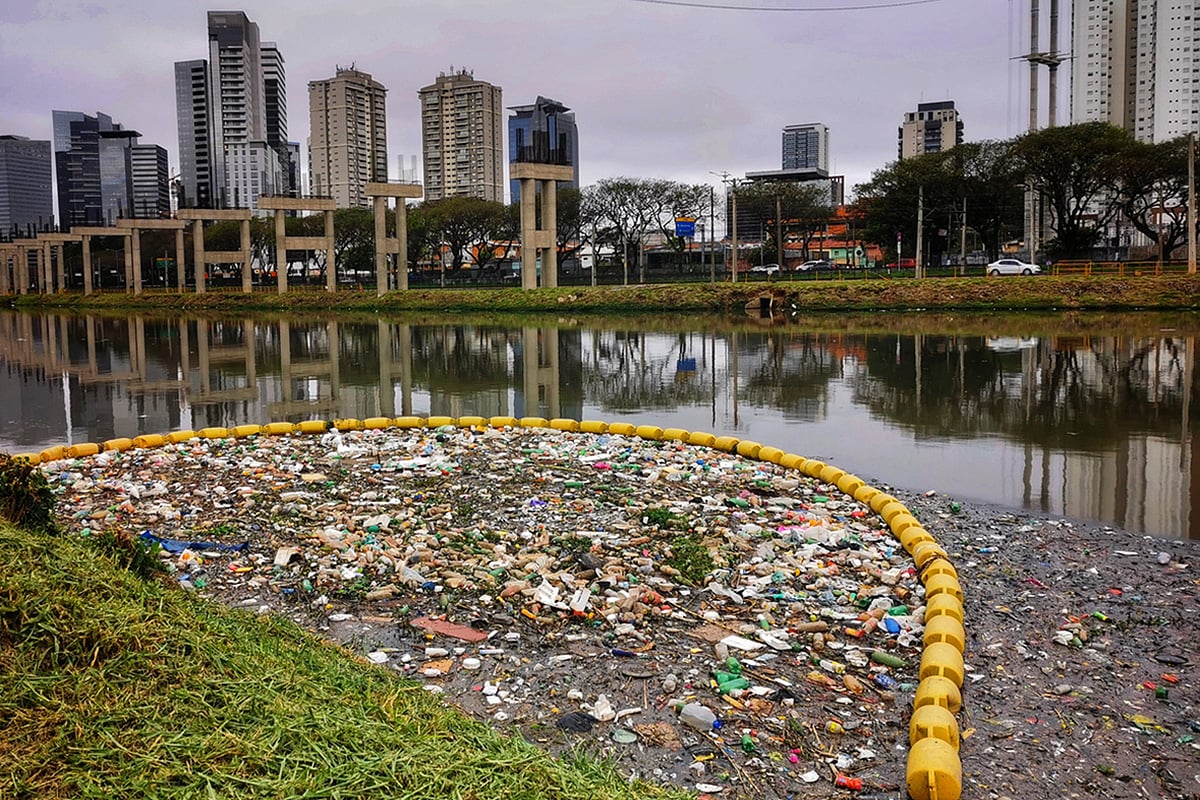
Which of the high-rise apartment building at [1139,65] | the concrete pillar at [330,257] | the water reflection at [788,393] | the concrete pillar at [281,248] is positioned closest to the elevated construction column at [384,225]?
the concrete pillar at [330,257]

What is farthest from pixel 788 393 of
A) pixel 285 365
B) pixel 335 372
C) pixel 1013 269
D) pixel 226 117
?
pixel 226 117

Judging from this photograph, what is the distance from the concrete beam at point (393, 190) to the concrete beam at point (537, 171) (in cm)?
1110

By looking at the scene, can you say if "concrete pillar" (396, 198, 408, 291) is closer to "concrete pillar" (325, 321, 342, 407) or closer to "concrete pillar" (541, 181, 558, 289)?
"concrete pillar" (541, 181, 558, 289)

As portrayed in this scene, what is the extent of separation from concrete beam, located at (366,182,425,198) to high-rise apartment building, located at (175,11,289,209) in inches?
3561

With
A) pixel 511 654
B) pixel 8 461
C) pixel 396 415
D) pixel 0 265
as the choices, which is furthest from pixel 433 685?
pixel 0 265

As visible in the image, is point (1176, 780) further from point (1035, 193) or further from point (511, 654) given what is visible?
point (1035, 193)

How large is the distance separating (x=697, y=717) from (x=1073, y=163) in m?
53.8

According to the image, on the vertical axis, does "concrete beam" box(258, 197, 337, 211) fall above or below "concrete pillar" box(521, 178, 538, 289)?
above

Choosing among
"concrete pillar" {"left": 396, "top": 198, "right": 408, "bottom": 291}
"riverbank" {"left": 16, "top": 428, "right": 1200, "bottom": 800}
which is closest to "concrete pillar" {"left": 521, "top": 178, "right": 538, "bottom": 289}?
"concrete pillar" {"left": 396, "top": 198, "right": 408, "bottom": 291}

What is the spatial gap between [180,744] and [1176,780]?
14.3 ft

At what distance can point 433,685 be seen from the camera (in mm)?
5367

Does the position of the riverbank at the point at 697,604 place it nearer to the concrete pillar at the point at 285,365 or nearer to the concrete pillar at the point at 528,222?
the concrete pillar at the point at 285,365

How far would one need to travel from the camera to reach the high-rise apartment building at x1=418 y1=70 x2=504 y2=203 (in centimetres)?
12381

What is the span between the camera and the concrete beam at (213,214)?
7369cm
